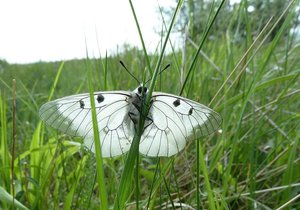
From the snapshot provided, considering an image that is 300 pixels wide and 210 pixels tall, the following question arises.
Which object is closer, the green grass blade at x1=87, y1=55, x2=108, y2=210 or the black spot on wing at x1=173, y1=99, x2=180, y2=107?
the green grass blade at x1=87, y1=55, x2=108, y2=210

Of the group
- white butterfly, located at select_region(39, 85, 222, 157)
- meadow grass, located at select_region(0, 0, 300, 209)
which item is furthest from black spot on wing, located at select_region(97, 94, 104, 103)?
meadow grass, located at select_region(0, 0, 300, 209)

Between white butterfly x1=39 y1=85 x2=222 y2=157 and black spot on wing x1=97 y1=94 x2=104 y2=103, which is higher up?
black spot on wing x1=97 y1=94 x2=104 y2=103

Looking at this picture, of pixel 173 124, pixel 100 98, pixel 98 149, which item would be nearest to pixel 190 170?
pixel 173 124

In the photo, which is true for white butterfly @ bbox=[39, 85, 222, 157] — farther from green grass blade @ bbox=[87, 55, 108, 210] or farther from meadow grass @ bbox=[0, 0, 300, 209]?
green grass blade @ bbox=[87, 55, 108, 210]

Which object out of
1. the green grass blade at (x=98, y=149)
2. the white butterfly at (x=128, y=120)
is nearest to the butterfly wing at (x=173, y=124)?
the white butterfly at (x=128, y=120)

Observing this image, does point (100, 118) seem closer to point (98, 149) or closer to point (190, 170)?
point (190, 170)

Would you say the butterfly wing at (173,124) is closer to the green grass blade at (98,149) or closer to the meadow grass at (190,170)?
the meadow grass at (190,170)

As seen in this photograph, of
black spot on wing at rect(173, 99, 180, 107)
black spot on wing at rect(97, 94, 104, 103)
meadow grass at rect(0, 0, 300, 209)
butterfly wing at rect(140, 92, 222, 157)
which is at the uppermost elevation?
black spot on wing at rect(97, 94, 104, 103)
